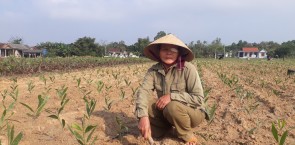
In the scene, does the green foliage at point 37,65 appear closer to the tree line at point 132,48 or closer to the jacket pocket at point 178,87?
the tree line at point 132,48

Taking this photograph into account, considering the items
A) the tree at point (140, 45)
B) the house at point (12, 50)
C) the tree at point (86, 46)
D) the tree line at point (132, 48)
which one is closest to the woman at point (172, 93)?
the tree line at point (132, 48)

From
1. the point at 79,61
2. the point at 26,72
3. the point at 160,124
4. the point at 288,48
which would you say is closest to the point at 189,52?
the point at 160,124

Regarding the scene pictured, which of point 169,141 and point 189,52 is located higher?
point 189,52

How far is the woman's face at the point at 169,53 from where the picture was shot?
3.08 metres

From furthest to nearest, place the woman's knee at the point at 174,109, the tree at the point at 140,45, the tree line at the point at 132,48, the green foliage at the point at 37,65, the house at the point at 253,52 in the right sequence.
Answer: the house at the point at 253,52, the tree at the point at 140,45, the tree line at the point at 132,48, the green foliage at the point at 37,65, the woman's knee at the point at 174,109

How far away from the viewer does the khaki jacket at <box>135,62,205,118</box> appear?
9.65 feet

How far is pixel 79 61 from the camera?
2164 cm

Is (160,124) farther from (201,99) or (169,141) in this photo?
(201,99)

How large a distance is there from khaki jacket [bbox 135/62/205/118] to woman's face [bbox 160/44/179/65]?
0.25 ft

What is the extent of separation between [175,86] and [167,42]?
443 millimetres

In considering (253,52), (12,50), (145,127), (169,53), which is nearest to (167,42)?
(169,53)

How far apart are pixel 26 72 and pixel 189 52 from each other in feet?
41.8

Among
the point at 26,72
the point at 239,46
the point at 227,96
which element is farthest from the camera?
the point at 239,46

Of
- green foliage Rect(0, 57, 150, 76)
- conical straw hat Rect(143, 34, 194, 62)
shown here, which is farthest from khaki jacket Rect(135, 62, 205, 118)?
green foliage Rect(0, 57, 150, 76)
